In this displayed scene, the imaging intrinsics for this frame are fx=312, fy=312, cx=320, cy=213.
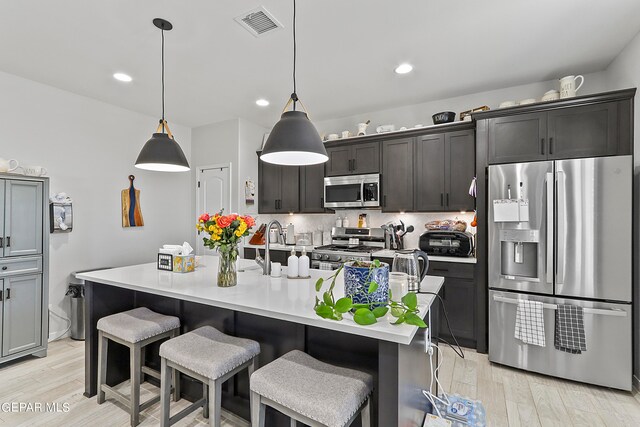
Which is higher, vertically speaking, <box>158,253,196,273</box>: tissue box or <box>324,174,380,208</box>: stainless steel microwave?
<box>324,174,380,208</box>: stainless steel microwave

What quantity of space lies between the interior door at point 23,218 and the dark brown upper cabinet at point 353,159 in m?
3.19

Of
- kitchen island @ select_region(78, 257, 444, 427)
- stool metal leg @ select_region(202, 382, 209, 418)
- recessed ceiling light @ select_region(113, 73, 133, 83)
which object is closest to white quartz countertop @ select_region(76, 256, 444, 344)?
kitchen island @ select_region(78, 257, 444, 427)

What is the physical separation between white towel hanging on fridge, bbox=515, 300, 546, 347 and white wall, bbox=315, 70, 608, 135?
7.20 ft

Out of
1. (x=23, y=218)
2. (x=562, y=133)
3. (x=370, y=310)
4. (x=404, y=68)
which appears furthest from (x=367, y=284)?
(x=23, y=218)

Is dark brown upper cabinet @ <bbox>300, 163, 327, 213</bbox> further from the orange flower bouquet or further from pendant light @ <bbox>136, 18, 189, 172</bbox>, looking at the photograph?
the orange flower bouquet

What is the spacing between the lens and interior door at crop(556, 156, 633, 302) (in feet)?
7.98

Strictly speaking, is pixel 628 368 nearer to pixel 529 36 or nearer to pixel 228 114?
pixel 529 36

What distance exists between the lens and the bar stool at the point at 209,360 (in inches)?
60.9

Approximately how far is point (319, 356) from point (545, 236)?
224 centimetres

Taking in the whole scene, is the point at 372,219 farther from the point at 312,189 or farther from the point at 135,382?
the point at 135,382

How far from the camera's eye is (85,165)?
374cm

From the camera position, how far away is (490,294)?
2934 millimetres

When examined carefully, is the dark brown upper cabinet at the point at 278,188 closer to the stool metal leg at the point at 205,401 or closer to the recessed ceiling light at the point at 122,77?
the recessed ceiling light at the point at 122,77

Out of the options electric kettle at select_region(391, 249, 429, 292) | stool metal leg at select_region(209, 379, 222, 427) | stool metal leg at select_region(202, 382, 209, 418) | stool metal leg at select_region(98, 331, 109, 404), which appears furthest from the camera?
stool metal leg at select_region(98, 331, 109, 404)
